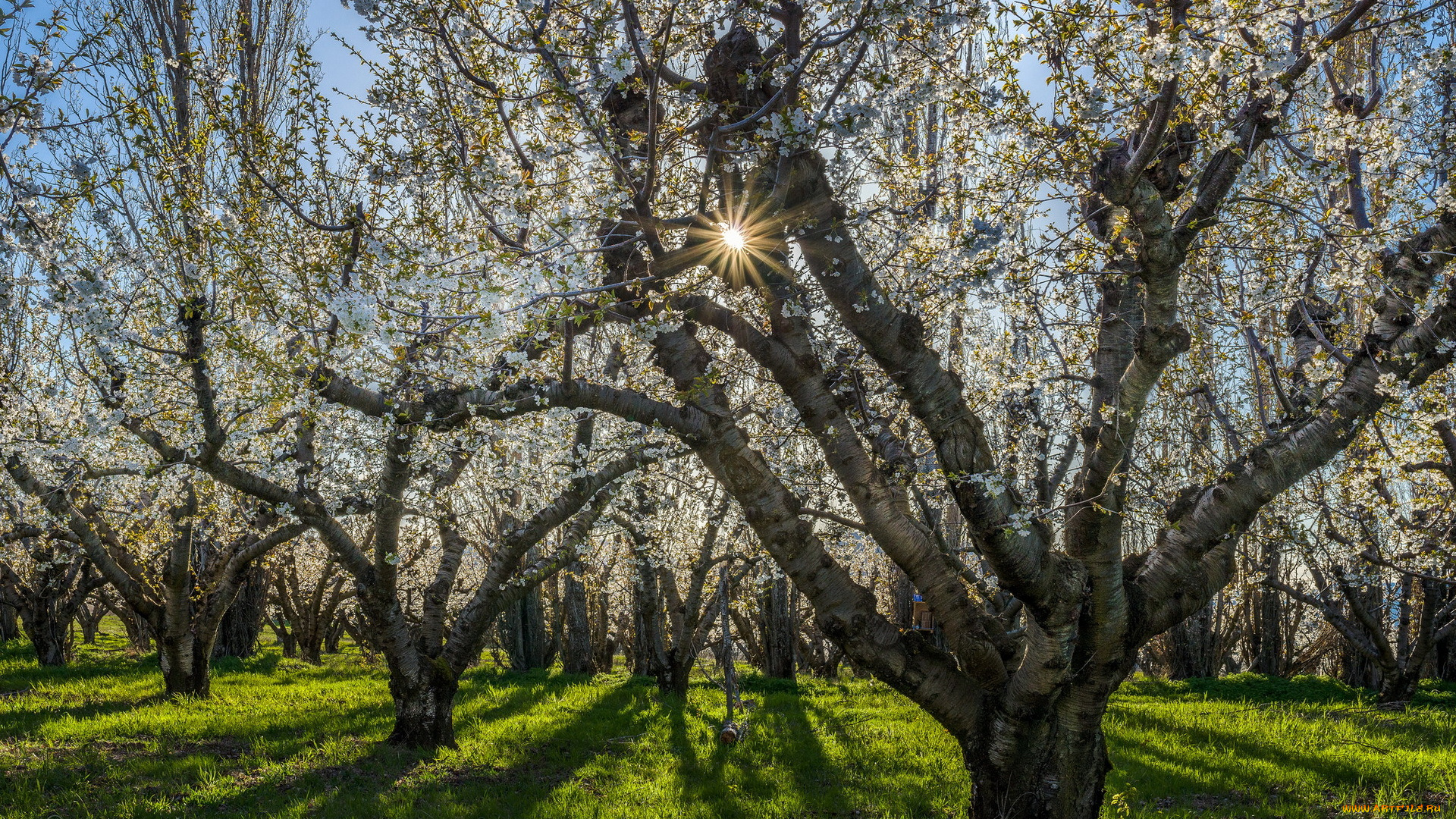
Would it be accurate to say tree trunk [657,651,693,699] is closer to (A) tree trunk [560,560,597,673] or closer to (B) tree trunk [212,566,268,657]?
(A) tree trunk [560,560,597,673]

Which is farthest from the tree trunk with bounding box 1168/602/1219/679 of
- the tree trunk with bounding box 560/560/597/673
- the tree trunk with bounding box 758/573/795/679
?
the tree trunk with bounding box 560/560/597/673

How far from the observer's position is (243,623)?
1677 cm

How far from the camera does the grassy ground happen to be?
20.5 ft

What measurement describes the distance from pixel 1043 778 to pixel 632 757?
4.58 metres

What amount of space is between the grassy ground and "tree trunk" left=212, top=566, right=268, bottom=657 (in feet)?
14.4

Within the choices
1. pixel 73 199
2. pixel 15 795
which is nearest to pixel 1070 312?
pixel 73 199

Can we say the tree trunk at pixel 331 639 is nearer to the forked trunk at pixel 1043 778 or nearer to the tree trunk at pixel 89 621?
the tree trunk at pixel 89 621

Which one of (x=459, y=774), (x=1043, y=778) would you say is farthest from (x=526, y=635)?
(x=1043, y=778)

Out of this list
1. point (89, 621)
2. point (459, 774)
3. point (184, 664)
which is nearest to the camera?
point (459, 774)

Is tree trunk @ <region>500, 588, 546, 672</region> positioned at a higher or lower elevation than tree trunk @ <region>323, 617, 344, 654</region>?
higher

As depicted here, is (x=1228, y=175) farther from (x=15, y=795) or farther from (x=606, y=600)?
(x=606, y=600)

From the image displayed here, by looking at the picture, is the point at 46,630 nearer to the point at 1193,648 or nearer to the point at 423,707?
the point at 423,707

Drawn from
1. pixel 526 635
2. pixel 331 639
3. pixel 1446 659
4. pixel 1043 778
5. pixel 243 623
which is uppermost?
pixel 1043 778

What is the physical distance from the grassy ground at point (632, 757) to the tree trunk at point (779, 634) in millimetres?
3049
